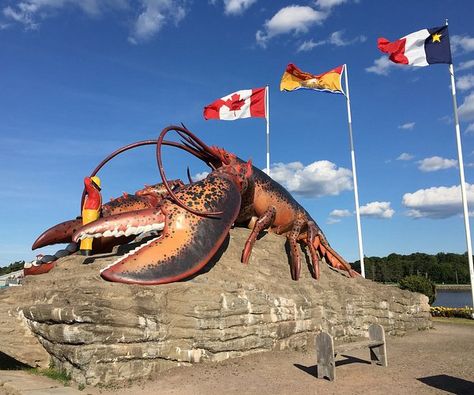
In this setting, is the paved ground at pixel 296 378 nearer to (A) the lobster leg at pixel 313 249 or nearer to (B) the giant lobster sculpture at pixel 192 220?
(B) the giant lobster sculpture at pixel 192 220

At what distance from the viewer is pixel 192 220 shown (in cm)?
725

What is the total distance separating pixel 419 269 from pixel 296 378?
7043 centimetres

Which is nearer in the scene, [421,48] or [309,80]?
[421,48]

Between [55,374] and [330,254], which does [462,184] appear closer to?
[330,254]

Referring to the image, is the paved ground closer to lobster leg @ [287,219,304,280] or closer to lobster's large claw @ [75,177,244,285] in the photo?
lobster's large claw @ [75,177,244,285]

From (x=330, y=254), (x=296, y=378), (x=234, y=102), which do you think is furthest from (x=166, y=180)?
(x=234, y=102)

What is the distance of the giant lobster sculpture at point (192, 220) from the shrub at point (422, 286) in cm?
1027

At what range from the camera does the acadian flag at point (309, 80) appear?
16.0 meters

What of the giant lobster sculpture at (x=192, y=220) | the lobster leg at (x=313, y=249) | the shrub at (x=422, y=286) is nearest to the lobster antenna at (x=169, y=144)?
the giant lobster sculpture at (x=192, y=220)

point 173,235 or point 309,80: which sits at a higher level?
point 309,80

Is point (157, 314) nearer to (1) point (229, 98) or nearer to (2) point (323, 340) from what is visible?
(2) point (323, 340)

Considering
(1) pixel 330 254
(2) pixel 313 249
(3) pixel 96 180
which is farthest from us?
(1) pixel 330 254

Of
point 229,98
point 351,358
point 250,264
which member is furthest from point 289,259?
point 229,98

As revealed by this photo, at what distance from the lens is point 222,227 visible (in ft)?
24.9
